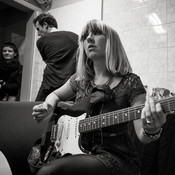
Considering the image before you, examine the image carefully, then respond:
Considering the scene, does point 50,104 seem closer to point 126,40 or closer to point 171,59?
point 171,59

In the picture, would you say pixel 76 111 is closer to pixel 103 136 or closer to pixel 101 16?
pixel 103 136

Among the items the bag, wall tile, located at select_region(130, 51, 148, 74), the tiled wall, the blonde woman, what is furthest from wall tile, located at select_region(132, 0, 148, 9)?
the bag

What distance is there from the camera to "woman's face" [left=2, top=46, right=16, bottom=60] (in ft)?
9.89

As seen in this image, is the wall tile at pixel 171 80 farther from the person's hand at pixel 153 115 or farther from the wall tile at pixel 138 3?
the person's hand at pixel 153 115

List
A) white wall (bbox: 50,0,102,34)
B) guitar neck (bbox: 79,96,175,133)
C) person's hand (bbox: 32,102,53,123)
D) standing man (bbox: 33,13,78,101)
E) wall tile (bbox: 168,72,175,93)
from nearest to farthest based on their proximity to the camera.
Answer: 1. guitar neck (bbox: 79,96,175,133)
2. person's hand (bbox: 32,102,53,123)
3. standing man (bbox: 33,13,78,101)
4. wall tile (bbox: 168,72,175,93)
5. white wall (bbox: 50,0,102,34)

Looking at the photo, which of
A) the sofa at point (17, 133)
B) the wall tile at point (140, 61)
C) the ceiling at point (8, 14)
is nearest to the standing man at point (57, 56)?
the sofa at point (17, 133)

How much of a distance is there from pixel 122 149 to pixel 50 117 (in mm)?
392

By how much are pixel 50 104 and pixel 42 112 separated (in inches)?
2.4

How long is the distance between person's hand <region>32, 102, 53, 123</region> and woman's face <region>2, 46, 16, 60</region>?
211 cm

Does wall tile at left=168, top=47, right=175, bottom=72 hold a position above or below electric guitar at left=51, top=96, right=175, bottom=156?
above

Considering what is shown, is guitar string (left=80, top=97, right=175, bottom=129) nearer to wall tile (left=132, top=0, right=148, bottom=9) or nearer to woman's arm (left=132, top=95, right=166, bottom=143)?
woman's arm (left=132, top=95, right=166, bottom=143)

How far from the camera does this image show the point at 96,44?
41.7 inches

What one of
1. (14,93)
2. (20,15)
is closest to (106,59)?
(14,93)

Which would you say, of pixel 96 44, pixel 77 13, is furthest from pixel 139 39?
pixel 96 44
